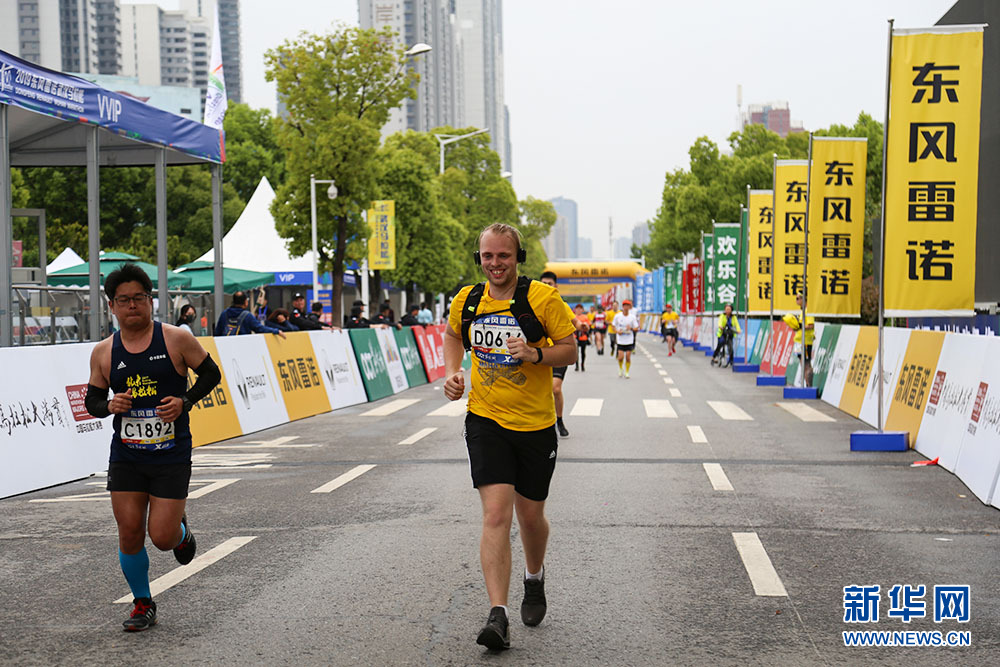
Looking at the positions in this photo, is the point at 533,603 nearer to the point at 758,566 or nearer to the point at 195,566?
the point at 758,566

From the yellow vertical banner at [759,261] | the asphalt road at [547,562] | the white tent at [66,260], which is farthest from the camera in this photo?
the white tent at [66,260]

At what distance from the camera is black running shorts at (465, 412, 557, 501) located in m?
5.03

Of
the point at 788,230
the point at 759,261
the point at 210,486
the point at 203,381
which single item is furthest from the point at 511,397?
the point at 759,261

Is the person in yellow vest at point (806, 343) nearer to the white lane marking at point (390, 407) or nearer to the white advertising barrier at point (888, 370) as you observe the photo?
the white advertising barrier at point (888, 370)

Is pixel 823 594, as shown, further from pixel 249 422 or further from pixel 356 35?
pixel 356 35

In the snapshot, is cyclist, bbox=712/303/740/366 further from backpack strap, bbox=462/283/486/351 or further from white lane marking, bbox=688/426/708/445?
backpack strap, bbox=462/283/486/351

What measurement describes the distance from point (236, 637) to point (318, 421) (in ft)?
38.0

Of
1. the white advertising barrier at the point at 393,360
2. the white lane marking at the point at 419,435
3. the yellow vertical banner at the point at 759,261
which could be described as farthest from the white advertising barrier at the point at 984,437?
the yellow vertical banner at the point at 759,261

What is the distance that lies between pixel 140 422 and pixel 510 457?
5.72 feet

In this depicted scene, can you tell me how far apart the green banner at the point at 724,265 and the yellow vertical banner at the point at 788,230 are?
13.5m

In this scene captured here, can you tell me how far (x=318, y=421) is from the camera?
1655 centimetres

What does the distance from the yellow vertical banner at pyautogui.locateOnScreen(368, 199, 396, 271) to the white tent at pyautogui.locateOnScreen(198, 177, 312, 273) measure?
2.38 metres

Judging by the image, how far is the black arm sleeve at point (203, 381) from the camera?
5484 mm

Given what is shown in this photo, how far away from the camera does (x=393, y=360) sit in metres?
23.7
